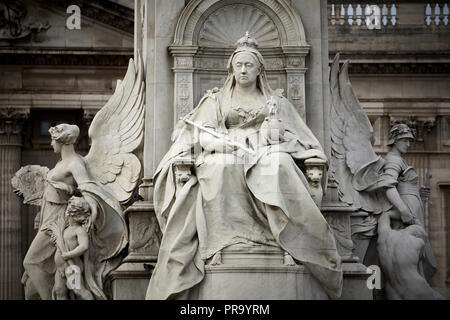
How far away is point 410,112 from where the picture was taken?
5209cm

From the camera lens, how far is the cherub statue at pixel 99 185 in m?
28.6

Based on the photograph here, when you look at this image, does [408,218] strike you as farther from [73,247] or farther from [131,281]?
[73,247]

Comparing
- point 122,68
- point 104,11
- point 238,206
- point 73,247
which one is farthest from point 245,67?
point 122,68

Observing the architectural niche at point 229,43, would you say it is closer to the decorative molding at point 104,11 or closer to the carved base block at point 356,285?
the carved base block at point 356,285

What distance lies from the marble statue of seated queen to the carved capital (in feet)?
79.5

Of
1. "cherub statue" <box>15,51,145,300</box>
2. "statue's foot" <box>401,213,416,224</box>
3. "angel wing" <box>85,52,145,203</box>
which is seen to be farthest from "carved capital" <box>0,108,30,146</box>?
"statue's foot" <box>401,213,416,224</box>

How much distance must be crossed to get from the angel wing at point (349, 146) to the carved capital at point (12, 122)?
75.3 ft

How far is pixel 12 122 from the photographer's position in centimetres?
5178

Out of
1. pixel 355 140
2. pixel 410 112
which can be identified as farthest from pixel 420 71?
pixel 355 140

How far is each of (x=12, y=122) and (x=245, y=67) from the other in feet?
80.5

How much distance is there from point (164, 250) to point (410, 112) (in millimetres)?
25840
